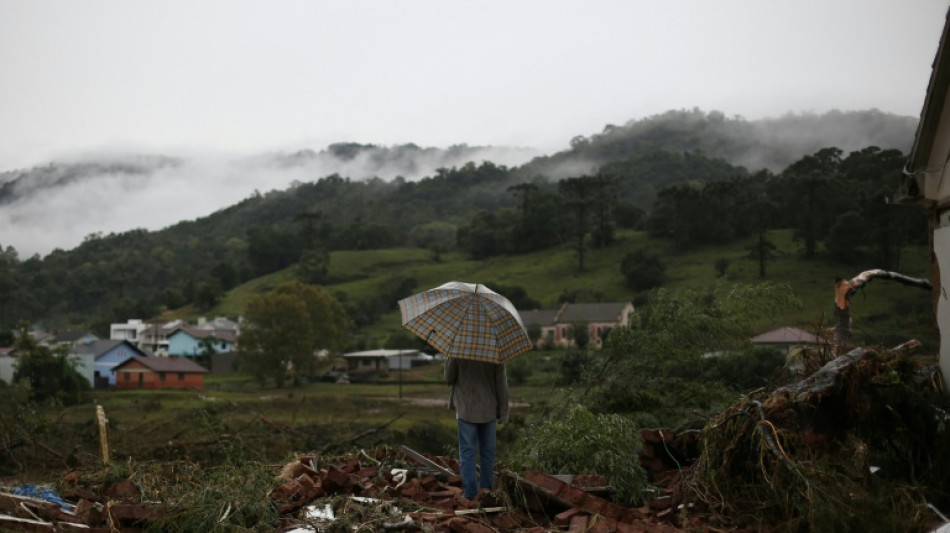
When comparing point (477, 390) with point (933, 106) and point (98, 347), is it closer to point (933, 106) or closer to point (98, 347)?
point (933, 106)

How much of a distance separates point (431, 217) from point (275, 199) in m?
35.9

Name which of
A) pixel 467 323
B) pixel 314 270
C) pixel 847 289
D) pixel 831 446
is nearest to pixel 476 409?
pixel 467 323

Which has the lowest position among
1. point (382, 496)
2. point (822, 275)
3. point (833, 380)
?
point (822, 275)

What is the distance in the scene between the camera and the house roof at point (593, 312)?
58812 millimetres

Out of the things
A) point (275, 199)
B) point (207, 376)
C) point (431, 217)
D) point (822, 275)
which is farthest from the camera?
point (275, 199)

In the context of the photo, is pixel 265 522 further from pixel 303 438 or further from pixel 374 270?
pixel 374 270

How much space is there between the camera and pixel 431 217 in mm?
148625

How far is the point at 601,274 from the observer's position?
7525 cm

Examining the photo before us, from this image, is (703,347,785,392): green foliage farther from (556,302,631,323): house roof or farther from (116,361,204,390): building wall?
(116,361,204,390): building wall

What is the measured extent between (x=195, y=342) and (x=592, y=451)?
237 feet

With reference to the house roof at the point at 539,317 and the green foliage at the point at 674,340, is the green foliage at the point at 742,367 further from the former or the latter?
the house roof at the point at 539,317

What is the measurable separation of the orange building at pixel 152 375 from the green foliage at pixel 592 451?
50616mm

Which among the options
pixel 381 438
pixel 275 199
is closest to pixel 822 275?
pixel 381 438

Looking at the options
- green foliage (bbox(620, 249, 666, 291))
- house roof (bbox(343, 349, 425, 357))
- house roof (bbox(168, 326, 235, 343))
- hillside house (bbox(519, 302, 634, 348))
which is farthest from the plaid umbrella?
house roof (bbox(168, 326, 235, 343))
